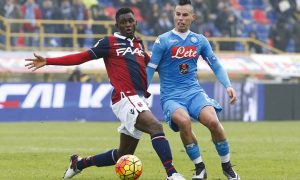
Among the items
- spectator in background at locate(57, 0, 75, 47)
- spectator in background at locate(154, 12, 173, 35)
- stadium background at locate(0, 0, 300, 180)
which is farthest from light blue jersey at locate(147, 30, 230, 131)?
spectator in background at locate(154, 12, 173, 35)

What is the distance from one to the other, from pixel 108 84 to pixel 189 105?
17465mm

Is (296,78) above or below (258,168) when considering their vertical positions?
below

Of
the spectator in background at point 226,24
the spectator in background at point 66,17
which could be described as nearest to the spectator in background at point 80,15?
the spectator in background at point 66,17

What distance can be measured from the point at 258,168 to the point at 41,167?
3.35 metres

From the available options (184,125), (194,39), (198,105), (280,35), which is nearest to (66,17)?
(280,35)

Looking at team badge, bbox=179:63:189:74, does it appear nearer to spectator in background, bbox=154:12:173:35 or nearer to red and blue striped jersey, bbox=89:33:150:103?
red and blue striped jersey, bbox=89:33:150:103

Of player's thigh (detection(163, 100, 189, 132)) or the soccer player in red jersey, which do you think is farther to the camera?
player's thigh (detection(163, 100, 189, 132))

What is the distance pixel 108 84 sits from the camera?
2922 cm

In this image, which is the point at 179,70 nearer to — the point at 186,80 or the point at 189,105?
the point at 186,80

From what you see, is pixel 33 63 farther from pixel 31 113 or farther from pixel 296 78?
pixel 296 78

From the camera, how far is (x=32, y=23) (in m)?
31.7

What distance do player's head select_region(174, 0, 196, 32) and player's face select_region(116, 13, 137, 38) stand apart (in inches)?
25.0

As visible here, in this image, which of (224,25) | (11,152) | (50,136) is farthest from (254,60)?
(11,152)

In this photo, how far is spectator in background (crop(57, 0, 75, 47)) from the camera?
32.8 m
